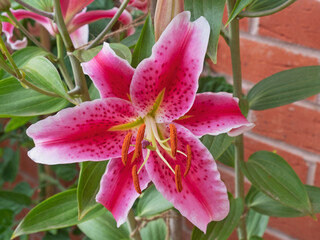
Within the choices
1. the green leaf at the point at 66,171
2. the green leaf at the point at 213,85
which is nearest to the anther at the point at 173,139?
the green leaf at the point at 213,85

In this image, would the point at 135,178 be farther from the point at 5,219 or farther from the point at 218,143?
the point at 5,219

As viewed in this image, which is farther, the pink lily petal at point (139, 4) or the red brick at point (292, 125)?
the red brick at point (292, 125)

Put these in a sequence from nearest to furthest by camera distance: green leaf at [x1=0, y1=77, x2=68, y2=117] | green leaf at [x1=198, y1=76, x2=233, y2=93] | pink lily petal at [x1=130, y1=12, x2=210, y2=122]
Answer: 1. pink lily petal at [x1=130, y1=12, x2=210, y2=122]
2. green leaf at [x1=0, y1=77, x2=68, y2=117]
3. green leaf at [x1=198, y1=76, x2=233, y2=93]

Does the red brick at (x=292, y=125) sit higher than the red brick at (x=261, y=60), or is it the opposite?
the red brick at (x=261, y=60)

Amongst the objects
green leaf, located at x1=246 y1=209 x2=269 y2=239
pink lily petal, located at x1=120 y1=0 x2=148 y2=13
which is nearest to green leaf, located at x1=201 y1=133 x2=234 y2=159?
pink lily petal, located at x1=120 y1=0 x2=148 y2=13

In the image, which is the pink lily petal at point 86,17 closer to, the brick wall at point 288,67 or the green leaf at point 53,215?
the green leaf at point 53,215

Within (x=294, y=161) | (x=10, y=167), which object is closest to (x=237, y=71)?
(x=294, y=161)

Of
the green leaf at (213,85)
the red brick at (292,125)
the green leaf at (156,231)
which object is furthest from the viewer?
the red brick at (292,125)

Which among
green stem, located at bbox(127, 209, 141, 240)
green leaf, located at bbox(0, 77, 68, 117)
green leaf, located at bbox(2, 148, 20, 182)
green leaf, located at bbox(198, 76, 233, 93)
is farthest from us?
green leaf, located at bbox(2, 148, 20, 182)

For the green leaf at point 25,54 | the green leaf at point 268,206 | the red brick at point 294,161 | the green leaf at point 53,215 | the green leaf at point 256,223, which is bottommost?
the red brick at point 294,161

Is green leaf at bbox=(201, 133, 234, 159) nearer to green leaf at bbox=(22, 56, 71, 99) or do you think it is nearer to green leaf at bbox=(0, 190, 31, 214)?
green leaf at bbox=(22, 56, 71, 99)
